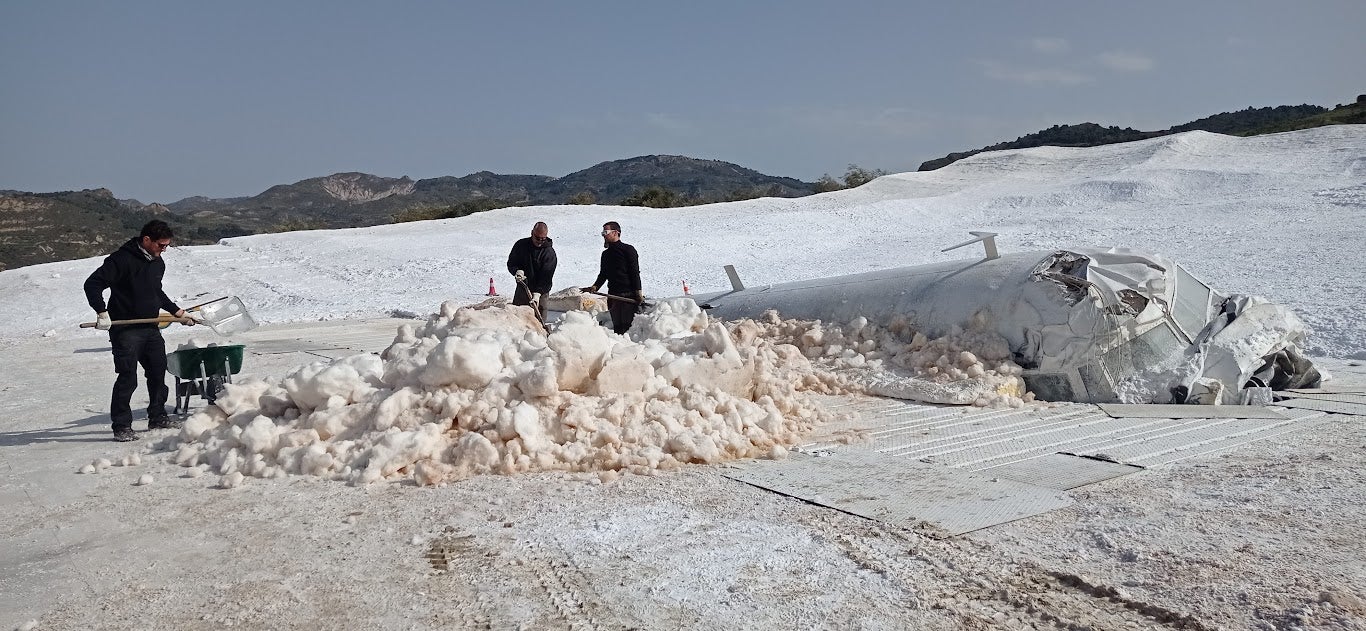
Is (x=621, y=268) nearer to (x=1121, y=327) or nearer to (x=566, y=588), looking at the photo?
(x=1121, y=327)

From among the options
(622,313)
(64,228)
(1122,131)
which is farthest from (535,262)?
(1122,131)

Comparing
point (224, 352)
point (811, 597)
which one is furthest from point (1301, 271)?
point (224, 352)

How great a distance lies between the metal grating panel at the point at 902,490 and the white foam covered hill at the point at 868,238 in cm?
→ 676

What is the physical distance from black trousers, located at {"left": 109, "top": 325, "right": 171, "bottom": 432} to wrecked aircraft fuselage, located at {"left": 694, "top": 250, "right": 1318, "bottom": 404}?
5.15 m

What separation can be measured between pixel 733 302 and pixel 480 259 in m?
11.3

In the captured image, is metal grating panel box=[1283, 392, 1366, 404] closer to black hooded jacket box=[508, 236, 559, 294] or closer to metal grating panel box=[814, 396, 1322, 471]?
metal grating panel box=[814, 396, 1322, 471]

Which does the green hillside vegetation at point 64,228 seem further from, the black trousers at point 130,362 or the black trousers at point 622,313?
the black trousers at point 130,362

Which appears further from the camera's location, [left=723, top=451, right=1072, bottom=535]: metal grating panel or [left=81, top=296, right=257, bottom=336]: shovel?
[left=81, top=296, right=257, bottom=336]: shovel

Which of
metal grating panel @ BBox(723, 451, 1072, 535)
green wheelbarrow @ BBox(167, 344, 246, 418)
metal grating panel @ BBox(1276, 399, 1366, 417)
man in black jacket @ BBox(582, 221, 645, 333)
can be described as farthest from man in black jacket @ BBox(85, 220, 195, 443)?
metal grating panel @ BBox(1276, 399, 1366, 417)

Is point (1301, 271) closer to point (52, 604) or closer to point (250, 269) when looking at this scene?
point (52, 604)

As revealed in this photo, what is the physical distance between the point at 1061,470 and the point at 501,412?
2.64 m

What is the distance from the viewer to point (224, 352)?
6094 millimetres

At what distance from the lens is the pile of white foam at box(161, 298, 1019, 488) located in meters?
4.45

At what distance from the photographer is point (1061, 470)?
4.21 metres
